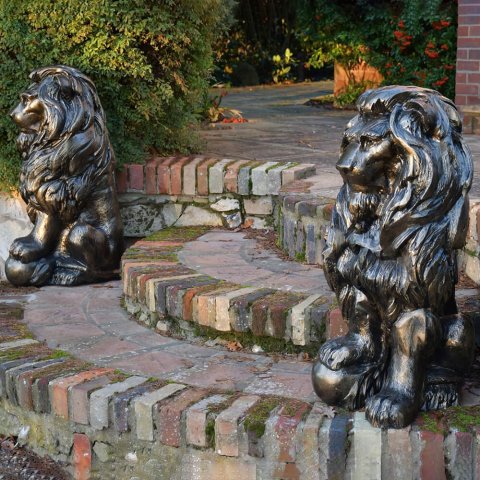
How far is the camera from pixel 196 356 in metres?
3.95

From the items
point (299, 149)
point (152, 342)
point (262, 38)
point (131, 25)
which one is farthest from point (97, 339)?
point (262, 38)

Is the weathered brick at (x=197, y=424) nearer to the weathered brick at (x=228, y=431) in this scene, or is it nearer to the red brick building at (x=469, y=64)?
the weathered brick at (x=228, y=431)

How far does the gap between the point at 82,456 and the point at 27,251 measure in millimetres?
1878

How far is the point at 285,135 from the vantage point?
7.62 metres

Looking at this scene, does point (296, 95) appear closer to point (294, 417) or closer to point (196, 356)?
point (196, 356)

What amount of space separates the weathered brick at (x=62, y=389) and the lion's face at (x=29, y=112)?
194cm

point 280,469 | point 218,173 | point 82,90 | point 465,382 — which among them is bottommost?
point 280,469

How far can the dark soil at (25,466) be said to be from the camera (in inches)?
146

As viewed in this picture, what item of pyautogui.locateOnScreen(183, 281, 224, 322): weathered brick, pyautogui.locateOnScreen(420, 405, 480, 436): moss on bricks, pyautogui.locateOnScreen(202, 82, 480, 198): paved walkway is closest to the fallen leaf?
pyautogui.locateOnScreen(183, 281, 224, 322): weathered brick

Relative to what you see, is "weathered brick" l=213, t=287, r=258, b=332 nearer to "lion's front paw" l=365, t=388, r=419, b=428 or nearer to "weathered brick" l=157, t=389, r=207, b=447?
"weathered brick" l=157, t=389, r=207, b=447

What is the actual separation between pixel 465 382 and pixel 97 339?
5.73ft

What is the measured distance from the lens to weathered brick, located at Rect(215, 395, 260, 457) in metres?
3.18

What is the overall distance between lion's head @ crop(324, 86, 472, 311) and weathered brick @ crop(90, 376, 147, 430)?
3.69 ft

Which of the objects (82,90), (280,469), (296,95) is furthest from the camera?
(296,95)
